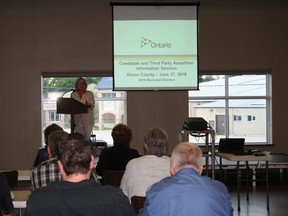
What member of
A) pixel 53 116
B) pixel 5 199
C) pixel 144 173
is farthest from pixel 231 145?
pixel 5 199

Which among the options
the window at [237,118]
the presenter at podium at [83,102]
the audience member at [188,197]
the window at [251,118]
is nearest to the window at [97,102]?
the presenter at podium at [83,102]

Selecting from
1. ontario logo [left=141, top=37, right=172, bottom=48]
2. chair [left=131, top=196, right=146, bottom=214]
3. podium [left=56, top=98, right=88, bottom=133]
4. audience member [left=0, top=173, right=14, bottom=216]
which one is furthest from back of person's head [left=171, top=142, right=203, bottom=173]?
ontario logo [left=141, top=37, right=172, bottom=48]

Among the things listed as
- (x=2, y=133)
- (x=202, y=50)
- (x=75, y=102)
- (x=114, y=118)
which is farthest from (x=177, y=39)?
(x=2, y=133)

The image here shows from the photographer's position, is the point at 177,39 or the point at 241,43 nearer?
the point at 177,39

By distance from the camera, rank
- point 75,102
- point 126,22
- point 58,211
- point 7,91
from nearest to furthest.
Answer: point 58,211 < point 75,102 < point 126,22 < point 7,91

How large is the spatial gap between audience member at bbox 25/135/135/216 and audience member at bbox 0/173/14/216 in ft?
3.44

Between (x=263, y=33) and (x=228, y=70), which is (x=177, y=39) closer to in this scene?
(x=228, y=70)

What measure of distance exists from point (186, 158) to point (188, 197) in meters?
0.28

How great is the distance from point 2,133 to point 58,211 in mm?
7575

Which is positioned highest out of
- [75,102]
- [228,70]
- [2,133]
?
[228,70]

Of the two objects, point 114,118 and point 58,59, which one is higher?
point 58,59

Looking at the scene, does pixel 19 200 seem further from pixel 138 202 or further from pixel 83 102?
pixel 83 102

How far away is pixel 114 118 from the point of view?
9.34 meters

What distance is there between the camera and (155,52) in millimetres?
8469
